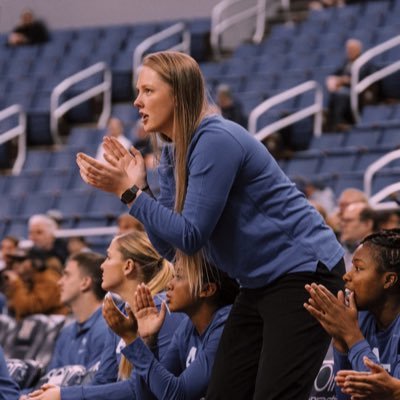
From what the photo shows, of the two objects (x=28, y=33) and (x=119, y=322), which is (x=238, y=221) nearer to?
(x=119, y=322)

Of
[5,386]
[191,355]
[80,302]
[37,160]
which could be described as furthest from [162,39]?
[191,355]

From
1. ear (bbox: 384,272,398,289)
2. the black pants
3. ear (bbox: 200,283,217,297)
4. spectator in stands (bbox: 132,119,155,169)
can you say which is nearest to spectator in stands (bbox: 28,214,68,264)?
spectator in stands (bbox: 132,119,155,169)

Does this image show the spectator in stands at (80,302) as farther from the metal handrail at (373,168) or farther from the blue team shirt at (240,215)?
the metal handrail at (373,168)

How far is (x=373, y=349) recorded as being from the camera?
12.8 ft

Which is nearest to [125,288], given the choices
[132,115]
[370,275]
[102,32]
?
[370,275]

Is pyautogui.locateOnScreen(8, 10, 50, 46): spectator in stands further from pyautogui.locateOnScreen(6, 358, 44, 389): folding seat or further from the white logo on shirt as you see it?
the white logo on shirt

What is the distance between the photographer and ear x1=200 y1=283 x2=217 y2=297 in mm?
4102

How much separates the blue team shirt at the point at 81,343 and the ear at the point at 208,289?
135 centimetres

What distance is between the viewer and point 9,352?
6.45 m

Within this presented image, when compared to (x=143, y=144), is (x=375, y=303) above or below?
above

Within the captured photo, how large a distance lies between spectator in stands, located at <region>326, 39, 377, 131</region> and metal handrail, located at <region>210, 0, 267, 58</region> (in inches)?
105

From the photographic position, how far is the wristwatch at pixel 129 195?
10.5 ft

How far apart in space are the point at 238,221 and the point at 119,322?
85 centimetres

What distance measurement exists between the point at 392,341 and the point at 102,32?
10918 mm
